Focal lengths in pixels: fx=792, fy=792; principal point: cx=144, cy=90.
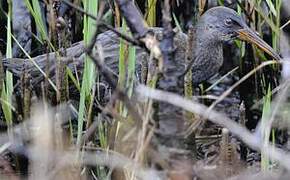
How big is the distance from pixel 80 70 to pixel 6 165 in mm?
1068

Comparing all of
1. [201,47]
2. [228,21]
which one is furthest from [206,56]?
[228,21]

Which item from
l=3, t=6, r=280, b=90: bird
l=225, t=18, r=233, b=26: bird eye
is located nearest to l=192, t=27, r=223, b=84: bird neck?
l=3, t=6, r=280, b=90: bird

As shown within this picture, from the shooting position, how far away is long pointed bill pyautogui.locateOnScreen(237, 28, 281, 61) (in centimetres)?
376

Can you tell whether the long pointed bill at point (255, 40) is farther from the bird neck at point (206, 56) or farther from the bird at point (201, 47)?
the bird neck at point (206, 56)

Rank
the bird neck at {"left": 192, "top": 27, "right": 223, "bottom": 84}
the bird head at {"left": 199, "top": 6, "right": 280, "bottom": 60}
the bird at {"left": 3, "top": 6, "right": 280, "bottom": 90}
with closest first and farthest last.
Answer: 1. the bird at {"left": 3, "top": 6, "right": 280, "bottom": 90}
2. the bird head at {"left": 199, "top": 6, "right": 280, "bottom": 60}
3. the bird neck at {"left": 192, "top": 27, "right": 223, "bottom": 84}

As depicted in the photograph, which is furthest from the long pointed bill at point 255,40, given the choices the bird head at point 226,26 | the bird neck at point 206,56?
the bird neck at point 206,56

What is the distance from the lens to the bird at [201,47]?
12.0ft

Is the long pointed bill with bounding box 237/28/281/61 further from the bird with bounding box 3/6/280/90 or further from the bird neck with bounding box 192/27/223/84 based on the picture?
the bird neck with bounding box 192/27/223/84

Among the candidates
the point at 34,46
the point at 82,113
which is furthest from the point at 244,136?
the point at 34,46

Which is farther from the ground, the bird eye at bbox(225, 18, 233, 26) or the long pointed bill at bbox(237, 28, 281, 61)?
the bird eye at bbox(225, 18, 233, 26)

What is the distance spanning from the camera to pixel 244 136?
58.2 inches

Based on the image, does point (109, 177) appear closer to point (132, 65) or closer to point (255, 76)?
point (132, 65)

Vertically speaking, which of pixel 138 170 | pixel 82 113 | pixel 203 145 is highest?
pixel 138 170

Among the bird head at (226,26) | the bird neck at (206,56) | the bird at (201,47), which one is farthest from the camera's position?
the bird neck at (206,56)
